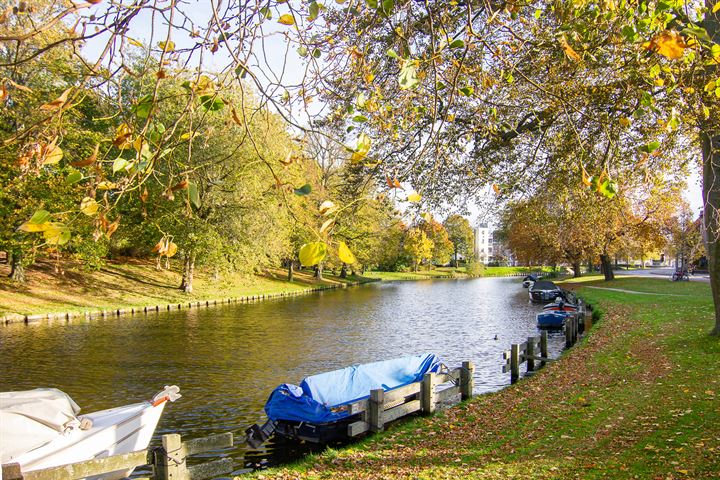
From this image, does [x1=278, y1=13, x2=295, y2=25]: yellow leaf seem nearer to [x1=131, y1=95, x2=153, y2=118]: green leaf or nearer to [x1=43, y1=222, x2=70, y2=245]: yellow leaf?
[x1=131, y1=95, x2=153, y2=118]: green leaf

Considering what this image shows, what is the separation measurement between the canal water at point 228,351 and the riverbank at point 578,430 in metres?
2.24

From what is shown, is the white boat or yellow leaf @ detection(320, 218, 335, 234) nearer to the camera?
yellow leaf @ detection(320, 218, 335, 234)

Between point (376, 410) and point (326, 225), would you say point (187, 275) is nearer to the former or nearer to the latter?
point (376, 410)

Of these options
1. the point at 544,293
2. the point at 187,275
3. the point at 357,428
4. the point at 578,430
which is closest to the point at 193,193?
the point at 578,430

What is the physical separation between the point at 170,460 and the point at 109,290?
32907 millimetres

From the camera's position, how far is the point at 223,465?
29.7ft

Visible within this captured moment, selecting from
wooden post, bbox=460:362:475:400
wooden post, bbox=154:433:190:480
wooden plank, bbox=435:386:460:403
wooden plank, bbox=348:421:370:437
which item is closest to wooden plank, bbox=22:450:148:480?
wooden post, bbox=154:433:190:480

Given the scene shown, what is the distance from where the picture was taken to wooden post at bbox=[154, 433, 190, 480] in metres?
8.39

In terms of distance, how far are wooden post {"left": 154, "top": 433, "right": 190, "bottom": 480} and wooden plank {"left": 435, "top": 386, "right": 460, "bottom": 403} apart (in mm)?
7057

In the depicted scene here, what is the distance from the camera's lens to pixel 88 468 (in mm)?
7887

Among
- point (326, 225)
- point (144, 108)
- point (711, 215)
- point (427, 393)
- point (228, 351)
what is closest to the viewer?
point (326, 225)

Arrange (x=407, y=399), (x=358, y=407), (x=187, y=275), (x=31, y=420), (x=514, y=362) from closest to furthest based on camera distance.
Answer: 1. (x=31, y=420)
2. (x=358, y=407)
3. (x=407, y=399)
4. (x=514, y=362)
5. (x=187, y=275)

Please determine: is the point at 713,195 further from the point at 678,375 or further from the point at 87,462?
the point at 87,462

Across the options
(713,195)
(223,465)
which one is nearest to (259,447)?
(223,465)
